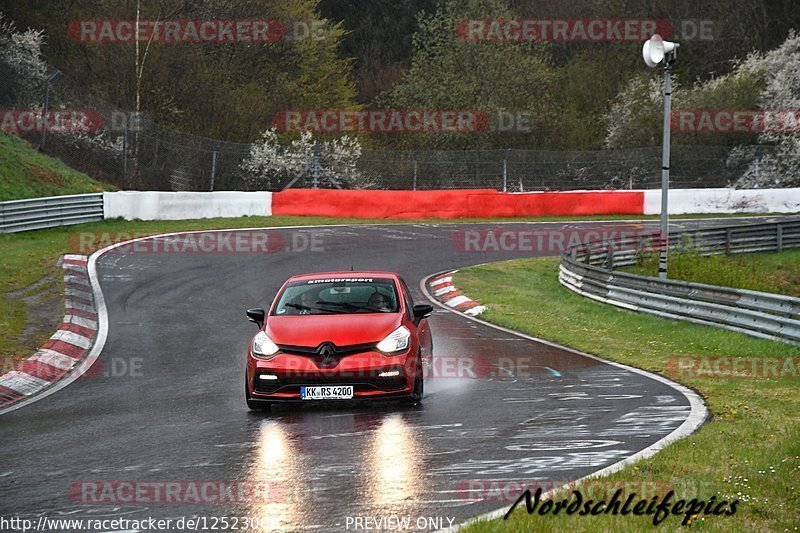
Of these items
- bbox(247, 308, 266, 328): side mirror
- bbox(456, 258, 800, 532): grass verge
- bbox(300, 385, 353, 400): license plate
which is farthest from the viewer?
bbox(247, 308, 266, 328): side mirror

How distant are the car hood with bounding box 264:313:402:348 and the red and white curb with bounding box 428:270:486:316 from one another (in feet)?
29.3

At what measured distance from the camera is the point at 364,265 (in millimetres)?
24672

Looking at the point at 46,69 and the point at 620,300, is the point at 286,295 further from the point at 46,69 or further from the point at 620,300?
the point at 46,69

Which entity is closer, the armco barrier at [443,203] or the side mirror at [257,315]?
the side mirror at [257,315]

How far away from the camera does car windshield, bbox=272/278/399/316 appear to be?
11836 mm

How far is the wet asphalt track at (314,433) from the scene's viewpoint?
7.16 m

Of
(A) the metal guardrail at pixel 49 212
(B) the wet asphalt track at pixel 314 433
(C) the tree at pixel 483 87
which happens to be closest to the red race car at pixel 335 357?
(B) the wet asphalt track at pixel 314 433

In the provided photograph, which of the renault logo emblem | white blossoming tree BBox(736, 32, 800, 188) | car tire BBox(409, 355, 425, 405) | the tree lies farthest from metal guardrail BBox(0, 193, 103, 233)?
white blossoming tree BBox(736, 32, 800, 188)

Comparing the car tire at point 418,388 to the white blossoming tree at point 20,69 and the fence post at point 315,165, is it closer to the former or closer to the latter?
the fence post at point 315,165

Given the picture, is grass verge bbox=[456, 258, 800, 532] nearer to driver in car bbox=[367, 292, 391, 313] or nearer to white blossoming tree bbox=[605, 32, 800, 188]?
driver in car bbox=[367, 292, 391, 313]

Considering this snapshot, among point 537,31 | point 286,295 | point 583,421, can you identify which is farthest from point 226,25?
point 583,421

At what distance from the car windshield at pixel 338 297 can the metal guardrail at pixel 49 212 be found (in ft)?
56.8

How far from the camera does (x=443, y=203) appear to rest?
36.6m

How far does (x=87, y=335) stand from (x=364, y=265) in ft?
29.9
